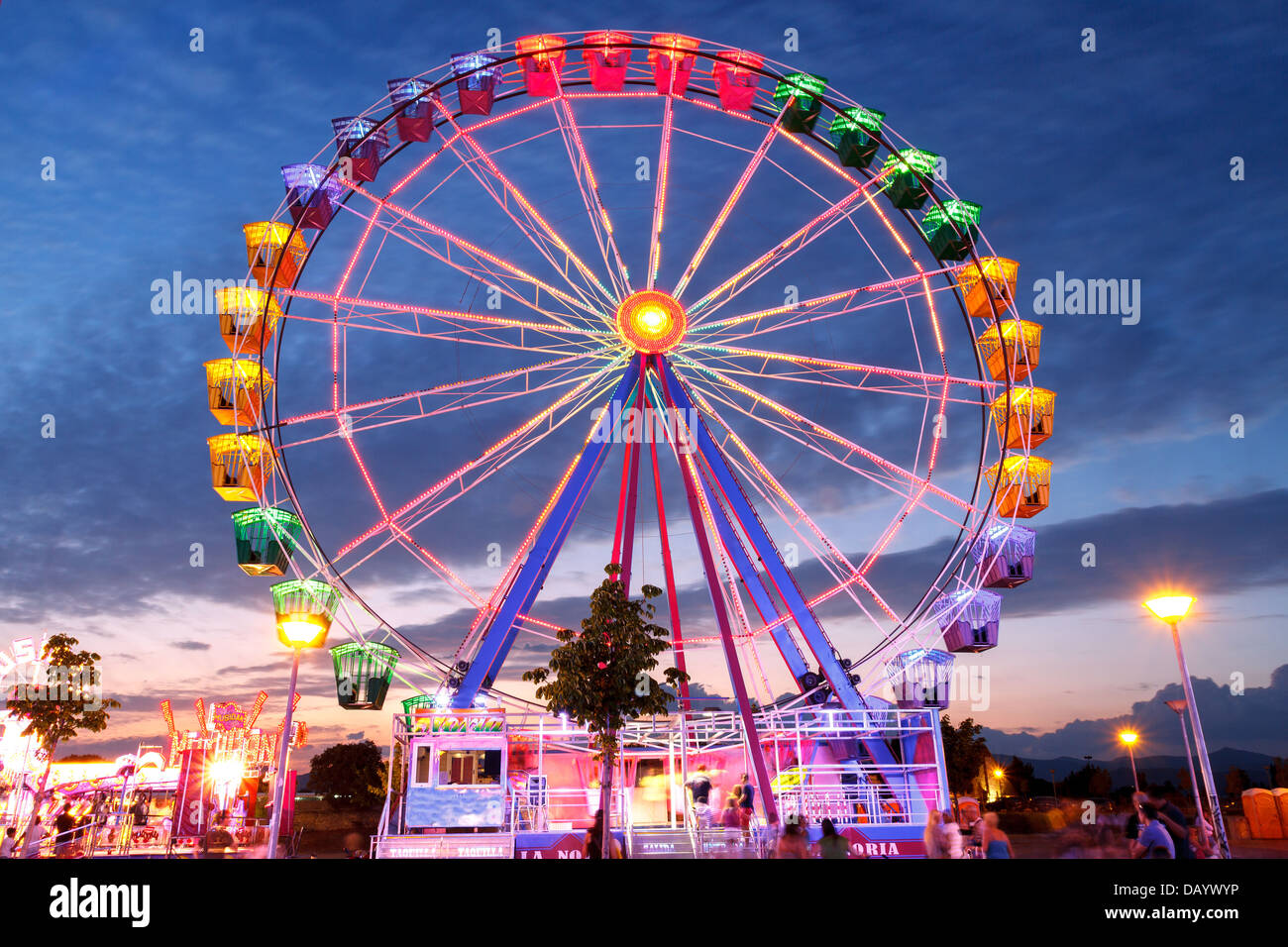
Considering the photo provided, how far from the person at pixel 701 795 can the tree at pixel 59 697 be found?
21.7 m

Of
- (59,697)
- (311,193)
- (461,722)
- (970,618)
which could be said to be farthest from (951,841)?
(59,697)

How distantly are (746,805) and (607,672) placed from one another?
12.6 feet

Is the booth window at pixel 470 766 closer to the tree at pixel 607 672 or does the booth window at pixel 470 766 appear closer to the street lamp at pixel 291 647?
the tree at pixel 607 672

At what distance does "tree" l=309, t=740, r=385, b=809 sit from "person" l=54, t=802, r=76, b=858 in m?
49.3

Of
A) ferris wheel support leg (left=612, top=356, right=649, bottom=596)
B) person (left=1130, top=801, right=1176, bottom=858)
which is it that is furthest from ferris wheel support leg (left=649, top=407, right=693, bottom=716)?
person (left=1130, top=801, right=1176, bottom=858)

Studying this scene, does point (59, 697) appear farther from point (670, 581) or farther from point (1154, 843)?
point (1154, 843)

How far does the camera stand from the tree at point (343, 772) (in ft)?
245

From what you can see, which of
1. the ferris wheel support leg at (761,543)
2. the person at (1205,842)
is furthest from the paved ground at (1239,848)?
the ferris wheel support leg at (761,543)

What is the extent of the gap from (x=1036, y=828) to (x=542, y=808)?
109 ft

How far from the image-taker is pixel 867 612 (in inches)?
739

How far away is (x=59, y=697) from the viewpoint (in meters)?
30.1
